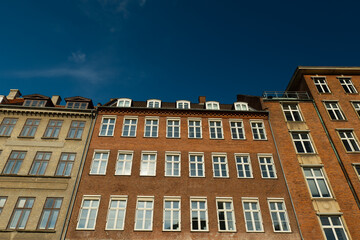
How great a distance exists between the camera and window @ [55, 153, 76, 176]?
1862cm

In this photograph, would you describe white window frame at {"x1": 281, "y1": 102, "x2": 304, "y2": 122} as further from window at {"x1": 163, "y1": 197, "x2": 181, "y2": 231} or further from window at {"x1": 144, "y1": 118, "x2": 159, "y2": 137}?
window at {"x1": 163, "y1": 197, "x2": 181, "y2": 231}

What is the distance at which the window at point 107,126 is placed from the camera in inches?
846

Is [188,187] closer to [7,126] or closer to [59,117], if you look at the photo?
[59,117]

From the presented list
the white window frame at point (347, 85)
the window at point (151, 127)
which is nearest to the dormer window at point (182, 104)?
the window at point (151, 127)

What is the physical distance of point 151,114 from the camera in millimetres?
23031

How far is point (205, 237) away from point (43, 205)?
39.7ft

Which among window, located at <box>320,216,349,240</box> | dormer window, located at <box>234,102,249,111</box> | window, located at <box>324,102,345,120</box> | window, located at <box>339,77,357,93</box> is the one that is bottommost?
window, located at <box>320,216,349,240</box>

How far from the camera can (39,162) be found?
62.3 feet

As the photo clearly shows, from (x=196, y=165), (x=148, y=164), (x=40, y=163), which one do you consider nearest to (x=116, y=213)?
(x=148, y=164)

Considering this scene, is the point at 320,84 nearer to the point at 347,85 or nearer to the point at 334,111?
the point at 347,85

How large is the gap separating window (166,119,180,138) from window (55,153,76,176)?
8.56 meters

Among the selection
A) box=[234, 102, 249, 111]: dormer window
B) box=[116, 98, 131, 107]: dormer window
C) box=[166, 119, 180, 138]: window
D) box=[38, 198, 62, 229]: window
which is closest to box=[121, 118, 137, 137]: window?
box=[116, 98, 131, 107]: dormer window

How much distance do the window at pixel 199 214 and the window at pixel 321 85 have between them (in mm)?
18452

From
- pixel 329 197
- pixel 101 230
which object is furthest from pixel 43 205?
pixel 329 197
